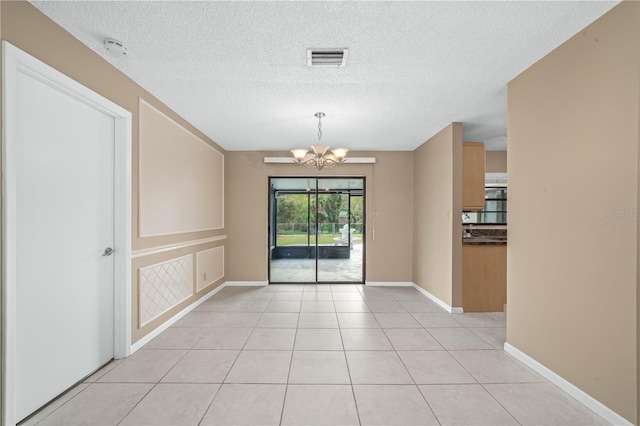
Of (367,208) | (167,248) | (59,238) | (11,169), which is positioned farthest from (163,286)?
(367,208)

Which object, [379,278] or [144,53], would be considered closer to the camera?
[144,53]

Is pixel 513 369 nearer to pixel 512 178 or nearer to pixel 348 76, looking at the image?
Result: pixel 512 178

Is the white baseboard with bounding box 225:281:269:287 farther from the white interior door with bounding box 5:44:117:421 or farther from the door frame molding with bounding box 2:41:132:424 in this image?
the door frame molding with bounding box 2:41:132:424

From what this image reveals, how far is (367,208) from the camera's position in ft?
18.7

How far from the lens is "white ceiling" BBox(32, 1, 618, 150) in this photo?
6.09 ft

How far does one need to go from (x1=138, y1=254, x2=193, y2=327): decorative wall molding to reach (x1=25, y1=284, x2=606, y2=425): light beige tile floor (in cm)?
30

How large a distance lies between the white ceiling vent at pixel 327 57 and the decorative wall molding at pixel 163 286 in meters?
2.56

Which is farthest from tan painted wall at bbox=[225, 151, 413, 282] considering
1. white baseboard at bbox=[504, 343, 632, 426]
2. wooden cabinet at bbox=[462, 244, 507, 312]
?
white baseboard at bbox=[504, 343, 632, 426]

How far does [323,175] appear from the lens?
18.8ft

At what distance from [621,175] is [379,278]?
4186 millimetres

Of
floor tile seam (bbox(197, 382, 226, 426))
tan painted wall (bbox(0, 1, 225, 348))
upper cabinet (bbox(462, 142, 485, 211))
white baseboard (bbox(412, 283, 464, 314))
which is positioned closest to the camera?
tan painted wall (bbox(0, 1, 225, 348))

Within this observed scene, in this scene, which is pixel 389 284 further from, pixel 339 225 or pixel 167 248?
pixel 167 248

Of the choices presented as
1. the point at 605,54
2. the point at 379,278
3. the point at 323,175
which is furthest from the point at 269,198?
the point at 605,54

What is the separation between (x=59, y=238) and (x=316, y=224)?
165 inches
